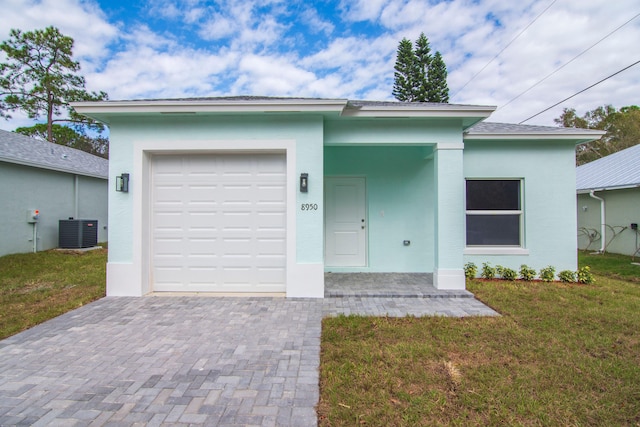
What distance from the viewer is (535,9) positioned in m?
8.98

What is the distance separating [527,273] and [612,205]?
8192 millimetres

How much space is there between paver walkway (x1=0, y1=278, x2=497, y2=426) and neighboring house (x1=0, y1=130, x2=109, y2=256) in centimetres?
755

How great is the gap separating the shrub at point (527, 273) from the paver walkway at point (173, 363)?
245 cm

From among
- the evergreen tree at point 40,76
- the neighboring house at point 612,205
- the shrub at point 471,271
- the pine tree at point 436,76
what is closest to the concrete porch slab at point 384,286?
the shrub at point 471,271

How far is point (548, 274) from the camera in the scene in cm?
642

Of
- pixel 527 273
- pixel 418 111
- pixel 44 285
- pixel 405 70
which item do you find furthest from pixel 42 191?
pixel 405 70

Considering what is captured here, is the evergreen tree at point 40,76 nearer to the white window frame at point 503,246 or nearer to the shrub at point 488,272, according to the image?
the white window frame at point 503,246

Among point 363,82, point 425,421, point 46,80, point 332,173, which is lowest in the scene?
point 425,421

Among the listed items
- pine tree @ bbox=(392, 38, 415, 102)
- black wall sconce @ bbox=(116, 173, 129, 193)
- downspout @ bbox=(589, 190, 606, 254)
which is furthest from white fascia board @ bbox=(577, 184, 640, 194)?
black wall sconce @ bbox=(116, 173, 129, 193)

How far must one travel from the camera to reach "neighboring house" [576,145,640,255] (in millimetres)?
10281

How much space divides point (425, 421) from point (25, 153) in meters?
13.8

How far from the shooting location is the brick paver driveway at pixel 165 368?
2230mm

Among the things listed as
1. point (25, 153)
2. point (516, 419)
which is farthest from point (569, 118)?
point (25, 153)

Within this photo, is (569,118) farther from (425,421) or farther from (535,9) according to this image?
(425,421)
